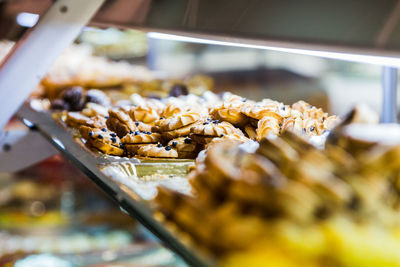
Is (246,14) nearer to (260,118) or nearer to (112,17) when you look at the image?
(260,118)

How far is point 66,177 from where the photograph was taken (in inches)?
132

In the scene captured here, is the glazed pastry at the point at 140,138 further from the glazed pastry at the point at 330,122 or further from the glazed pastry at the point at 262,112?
the glazed pastry at the point at 330,122

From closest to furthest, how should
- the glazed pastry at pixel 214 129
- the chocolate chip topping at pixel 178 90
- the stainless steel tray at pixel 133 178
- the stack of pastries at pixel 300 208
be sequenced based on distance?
the stack of pastries at pixel 300 208 < the stainless steel tray at pixel 133 178 < the glazed pastry at pixel 214 129 < the chocolate chip topping at pixel 178 90

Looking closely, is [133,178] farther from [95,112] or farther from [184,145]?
[95,112]

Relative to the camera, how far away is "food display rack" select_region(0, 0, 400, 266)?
90 cm

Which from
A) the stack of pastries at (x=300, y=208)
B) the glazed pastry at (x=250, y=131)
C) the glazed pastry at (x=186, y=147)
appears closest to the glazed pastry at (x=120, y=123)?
the glazed pastry at (x=186, y=147)

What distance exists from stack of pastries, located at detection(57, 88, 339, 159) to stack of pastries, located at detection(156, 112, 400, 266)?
633mm

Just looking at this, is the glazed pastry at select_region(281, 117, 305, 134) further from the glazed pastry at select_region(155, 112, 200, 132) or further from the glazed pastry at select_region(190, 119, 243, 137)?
the glazed pastry at select_region(155, 112, 200, 132)

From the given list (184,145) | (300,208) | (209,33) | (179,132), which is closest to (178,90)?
(179,132)

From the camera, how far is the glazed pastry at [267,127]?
1.53 m

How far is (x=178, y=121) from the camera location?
183 centimetres

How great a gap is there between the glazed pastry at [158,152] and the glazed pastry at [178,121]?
121 mm

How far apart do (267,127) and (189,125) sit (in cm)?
39

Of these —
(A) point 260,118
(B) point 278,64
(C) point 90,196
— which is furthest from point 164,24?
(B) point 278,64
